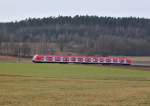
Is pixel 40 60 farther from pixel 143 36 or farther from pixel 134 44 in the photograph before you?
pixel 143 36

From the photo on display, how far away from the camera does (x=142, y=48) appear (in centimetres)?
16025

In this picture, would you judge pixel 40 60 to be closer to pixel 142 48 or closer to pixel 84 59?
pixel 84 59

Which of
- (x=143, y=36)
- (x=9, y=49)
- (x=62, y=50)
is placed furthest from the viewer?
(x=143, y=36)

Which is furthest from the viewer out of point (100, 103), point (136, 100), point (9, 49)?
point (9, 49)

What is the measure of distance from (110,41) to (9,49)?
4059 centimetres

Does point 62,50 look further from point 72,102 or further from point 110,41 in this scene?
point 72,102

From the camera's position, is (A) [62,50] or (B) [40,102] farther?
(A) [62,50]

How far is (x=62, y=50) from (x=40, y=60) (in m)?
62.5

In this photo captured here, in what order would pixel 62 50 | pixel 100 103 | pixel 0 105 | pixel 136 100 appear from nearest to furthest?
pixel 0 105 → pixel 100 103 → pixel 136 100 → pixel 62 50

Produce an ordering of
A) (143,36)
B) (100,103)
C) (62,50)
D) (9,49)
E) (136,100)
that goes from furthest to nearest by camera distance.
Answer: (143,36)
(62,50)
(9,49)
(136,100)
(100,103)

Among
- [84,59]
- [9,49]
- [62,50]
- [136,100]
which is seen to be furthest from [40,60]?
[136,100]

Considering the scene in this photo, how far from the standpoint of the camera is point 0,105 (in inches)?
639

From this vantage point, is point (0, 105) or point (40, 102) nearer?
point (0, 105)

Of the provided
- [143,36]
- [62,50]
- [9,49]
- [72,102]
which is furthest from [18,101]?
[143,36]
